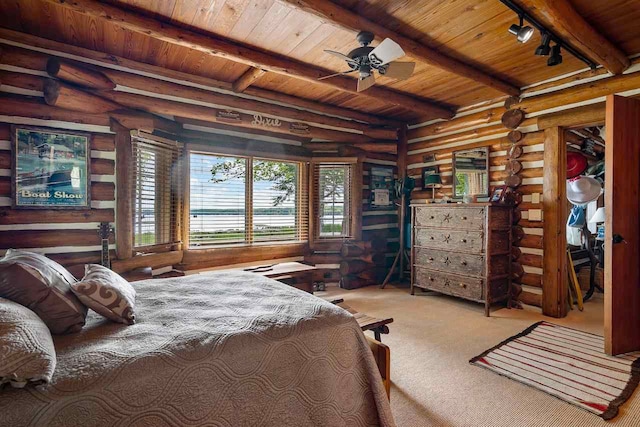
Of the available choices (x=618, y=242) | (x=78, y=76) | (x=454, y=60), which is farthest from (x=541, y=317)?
(x=78, y=76)

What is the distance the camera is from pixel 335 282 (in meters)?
5.50

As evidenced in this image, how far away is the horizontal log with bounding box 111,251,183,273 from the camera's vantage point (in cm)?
348

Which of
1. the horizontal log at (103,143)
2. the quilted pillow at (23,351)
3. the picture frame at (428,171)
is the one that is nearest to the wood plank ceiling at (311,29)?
the horizontal log at (103,143)

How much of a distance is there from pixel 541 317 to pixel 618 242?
4.87ft

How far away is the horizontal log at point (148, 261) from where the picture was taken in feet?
11.4

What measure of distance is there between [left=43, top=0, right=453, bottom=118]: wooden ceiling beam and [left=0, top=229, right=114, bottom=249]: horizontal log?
2.04 m

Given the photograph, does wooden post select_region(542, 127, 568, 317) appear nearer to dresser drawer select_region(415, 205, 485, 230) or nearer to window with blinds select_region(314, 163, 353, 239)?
dresser drawer select_region(415, 205, 485, 230)

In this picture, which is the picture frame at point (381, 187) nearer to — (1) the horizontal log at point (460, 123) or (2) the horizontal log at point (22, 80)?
(1) the horizontal log at point (460, 123)

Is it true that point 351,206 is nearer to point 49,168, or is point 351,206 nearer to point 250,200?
point 250,200

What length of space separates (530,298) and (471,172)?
1892mm

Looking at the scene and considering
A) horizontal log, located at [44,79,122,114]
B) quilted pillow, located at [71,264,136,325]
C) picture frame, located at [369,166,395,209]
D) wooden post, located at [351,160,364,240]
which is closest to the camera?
quilted pillow, located at [71,264,136,325]

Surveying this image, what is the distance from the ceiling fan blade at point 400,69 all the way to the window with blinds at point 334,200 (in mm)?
2476

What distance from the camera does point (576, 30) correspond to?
8.71 ft

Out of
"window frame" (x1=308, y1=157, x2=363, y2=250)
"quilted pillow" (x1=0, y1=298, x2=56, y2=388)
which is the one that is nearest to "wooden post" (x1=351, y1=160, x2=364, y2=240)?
"window frame" (x1=308, y1=157, x2=363, y2=250)
